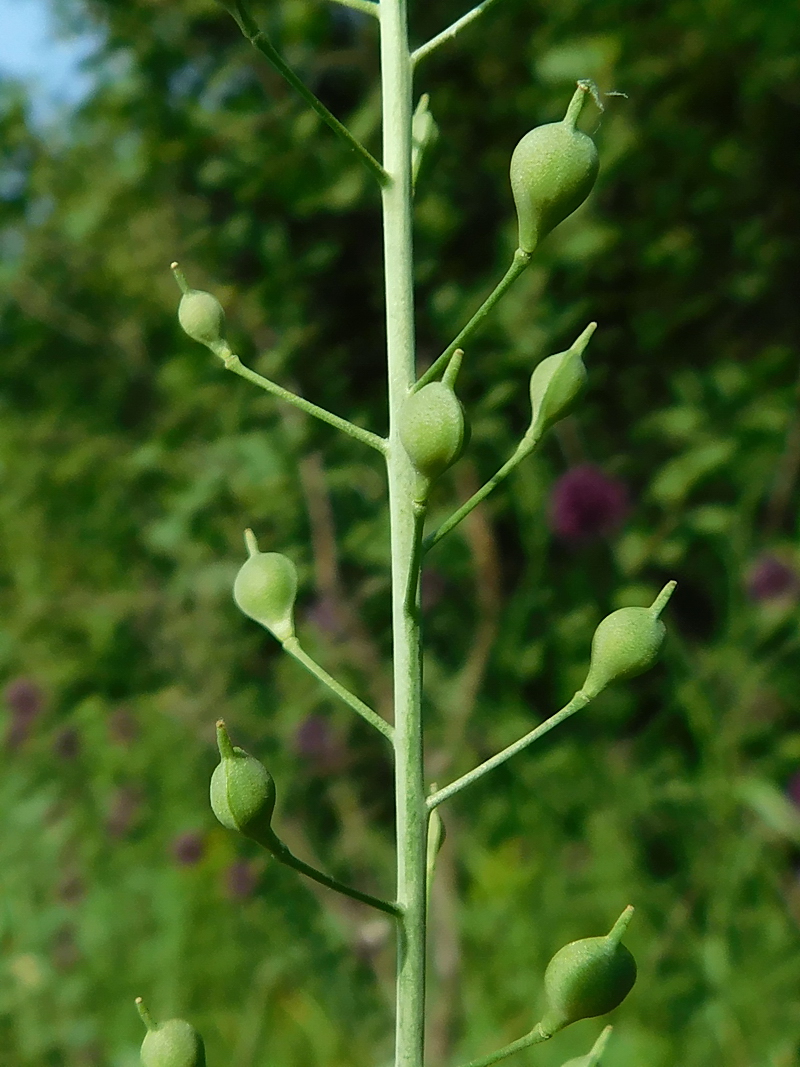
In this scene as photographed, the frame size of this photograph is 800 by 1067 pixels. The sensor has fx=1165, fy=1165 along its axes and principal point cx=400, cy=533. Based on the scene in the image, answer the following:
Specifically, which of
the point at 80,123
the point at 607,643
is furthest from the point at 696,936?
the point at 80,123

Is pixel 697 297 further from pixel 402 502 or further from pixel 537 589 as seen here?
pixel 402 502

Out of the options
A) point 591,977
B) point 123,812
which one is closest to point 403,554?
point 591,977

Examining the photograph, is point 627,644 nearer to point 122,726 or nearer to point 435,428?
point 435,428

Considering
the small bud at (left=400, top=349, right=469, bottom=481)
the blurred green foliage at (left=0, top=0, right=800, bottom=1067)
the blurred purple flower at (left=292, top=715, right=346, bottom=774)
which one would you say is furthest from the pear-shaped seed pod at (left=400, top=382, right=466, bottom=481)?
the blurred purple flower at (left=292, top=715, right=346, bottom=774)

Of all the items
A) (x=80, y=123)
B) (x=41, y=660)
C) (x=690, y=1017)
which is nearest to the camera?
(x=690, y=1017)

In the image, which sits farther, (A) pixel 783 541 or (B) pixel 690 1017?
(A) pixel 783 541

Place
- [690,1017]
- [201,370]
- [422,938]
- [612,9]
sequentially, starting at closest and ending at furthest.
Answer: [422,938], [690,1017], [612,9], [201,370]

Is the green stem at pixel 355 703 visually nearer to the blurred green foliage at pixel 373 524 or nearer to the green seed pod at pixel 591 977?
the green seed pod at pixel 591 977

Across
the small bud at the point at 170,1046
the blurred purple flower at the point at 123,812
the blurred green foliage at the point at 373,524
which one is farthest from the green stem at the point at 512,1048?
the blurred purple flower at the point at 123,812
